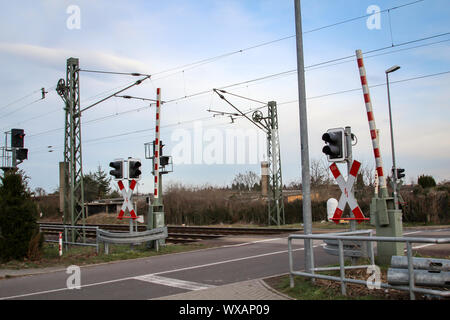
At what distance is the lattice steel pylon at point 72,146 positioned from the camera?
2059cm

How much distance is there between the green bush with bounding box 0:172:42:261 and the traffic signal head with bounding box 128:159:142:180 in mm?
3209

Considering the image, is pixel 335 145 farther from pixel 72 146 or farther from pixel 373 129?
pixel 72 146

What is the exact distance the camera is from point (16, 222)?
13633 millimetres

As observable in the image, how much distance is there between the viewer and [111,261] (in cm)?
1349

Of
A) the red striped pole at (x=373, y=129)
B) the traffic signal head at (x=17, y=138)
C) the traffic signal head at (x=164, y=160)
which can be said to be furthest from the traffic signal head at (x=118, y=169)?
the red striped pole at (x=373, y=129)

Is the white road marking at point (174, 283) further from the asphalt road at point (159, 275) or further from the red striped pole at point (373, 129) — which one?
the red striped pole at point (373, 129)

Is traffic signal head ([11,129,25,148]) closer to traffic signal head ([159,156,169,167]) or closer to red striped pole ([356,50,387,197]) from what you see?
traffic signal head ([159,156,169,167])

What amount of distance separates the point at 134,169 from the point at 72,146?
6748mm

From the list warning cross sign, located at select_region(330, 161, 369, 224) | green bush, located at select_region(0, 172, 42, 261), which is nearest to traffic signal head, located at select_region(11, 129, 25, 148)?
green bush, located at select_region(0, 172, 42, 261)

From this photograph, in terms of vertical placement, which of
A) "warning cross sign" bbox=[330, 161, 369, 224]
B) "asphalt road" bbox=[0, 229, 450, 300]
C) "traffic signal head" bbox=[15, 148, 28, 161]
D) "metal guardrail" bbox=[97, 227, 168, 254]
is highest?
"traffic signal head" bbox=[15, 148, 28, 161]

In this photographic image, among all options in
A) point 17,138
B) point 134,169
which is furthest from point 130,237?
point 17,138

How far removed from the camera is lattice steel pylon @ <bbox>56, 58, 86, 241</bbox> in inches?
811

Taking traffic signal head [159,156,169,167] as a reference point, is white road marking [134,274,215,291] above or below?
below
